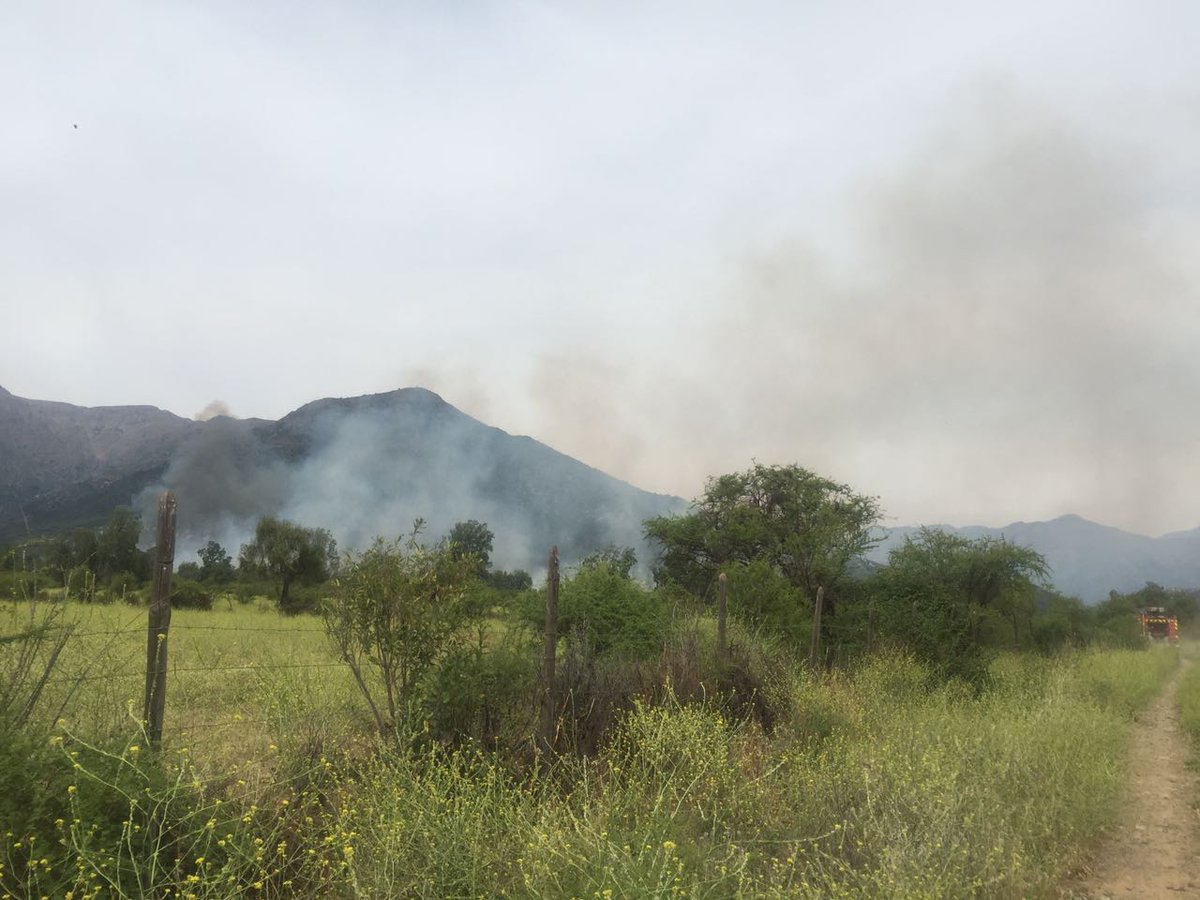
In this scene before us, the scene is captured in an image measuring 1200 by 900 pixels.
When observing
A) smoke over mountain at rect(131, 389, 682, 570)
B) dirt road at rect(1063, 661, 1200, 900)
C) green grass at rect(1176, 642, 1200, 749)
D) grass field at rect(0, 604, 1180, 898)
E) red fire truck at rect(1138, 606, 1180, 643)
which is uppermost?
smoke over mountain at rect(131, 389, 682, 570)

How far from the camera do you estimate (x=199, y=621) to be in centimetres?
1997

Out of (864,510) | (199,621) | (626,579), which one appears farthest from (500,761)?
(864,510)

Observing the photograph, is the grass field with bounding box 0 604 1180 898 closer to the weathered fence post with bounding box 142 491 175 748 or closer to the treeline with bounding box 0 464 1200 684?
the weathered fence post with bounding box 142 491 175 748

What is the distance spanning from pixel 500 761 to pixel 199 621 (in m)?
16.0

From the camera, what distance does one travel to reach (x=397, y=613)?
279 inches

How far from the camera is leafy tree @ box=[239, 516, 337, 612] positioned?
38156mm

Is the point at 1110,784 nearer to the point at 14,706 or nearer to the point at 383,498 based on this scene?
the point at 14,706

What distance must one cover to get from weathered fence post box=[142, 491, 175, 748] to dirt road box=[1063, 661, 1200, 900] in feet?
20.4

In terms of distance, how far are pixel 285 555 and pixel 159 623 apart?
116 feet

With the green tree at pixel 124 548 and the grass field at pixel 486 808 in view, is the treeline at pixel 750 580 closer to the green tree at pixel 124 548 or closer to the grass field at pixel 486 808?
the green tree at pixel 124 548

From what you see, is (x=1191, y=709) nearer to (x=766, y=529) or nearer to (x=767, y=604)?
(x=767, y=604)

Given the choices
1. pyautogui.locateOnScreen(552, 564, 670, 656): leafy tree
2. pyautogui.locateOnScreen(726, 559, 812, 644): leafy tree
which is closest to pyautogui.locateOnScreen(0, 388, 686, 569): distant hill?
pyautogui.locateOnScreen(726, 559, 812, 644): leafy tree

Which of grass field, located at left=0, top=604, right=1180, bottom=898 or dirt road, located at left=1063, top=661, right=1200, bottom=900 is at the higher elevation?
grass field, located at left=0, top=604, right=1180, bottom=898

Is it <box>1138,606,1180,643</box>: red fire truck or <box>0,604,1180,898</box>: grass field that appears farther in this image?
<box>1138,606,1180,643</box>: red fire truck
